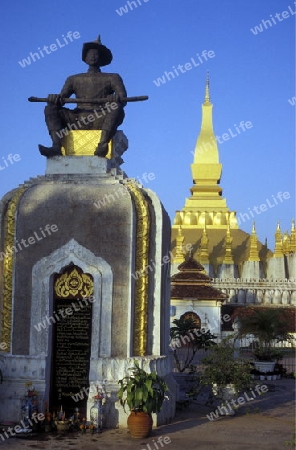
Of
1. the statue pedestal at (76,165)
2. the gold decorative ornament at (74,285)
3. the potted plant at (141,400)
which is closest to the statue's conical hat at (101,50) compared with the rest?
the statue pedestal at (76,165)

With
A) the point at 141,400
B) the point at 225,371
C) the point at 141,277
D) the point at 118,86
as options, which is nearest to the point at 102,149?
the point at 118,86

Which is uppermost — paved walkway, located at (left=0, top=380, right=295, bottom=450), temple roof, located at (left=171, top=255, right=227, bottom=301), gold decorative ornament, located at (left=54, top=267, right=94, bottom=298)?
temple roof, located at (left=171, top=255, right=227, bottom=301)

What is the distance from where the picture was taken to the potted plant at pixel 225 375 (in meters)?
16.0

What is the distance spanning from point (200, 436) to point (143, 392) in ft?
5.07

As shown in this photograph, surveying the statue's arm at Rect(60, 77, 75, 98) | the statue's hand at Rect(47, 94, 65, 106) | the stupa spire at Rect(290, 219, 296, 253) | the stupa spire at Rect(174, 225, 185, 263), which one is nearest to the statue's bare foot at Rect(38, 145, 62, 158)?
the statue's hand at Rect(47, 94, 65, 106)

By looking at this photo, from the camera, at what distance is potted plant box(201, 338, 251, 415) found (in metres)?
16.0

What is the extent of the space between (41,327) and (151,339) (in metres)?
2.50

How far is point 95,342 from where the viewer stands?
1451cm

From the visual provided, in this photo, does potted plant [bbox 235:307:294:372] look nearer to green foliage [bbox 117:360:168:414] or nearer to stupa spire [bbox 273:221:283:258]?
green foliage [bbox 117:360:168:414]

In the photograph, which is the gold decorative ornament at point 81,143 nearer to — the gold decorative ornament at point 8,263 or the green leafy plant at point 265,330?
the gold decorative ornament at point 8,263

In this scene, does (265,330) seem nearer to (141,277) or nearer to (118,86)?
(141,277)

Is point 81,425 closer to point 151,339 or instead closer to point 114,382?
point 114,382

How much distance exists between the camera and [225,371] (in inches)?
634

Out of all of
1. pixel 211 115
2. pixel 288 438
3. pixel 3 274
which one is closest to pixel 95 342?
pixel 3 274
